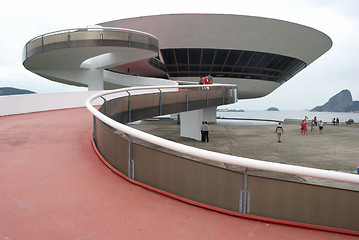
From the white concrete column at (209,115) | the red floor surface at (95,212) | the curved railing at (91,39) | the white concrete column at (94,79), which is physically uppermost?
the curved railing at (91,39)

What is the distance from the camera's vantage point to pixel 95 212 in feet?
9.62

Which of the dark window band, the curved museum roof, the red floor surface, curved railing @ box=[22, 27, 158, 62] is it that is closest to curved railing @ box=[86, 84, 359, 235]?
the red floor surface

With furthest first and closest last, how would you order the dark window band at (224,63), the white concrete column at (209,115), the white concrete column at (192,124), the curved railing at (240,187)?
the white concrete column at (209,115)
the dark window band at (224,63)
the white concrete column at (192,124)
the curved railing at (240,187)

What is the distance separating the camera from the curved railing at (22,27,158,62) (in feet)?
70.5

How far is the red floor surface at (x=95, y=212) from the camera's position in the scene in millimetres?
2576

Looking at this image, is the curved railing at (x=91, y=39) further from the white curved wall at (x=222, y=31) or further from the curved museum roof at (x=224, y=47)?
the white curved wall at (x=222, y=31)

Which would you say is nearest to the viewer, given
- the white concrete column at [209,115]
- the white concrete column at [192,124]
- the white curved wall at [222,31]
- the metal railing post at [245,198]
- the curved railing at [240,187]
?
the curved railing at [240,187]

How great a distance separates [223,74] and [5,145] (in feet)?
117

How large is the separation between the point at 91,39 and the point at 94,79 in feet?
27.9

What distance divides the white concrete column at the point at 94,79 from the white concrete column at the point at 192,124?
10996 millimetres

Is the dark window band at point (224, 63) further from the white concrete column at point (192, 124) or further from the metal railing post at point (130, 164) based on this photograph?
the metal railing post at point (130, 164)

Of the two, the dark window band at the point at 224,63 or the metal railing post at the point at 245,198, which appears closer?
the metal railing post at the point at 245,198

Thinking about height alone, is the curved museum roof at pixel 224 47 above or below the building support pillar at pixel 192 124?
above

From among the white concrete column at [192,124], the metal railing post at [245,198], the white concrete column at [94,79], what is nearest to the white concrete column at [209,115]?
the white concrete column at [94,79]
